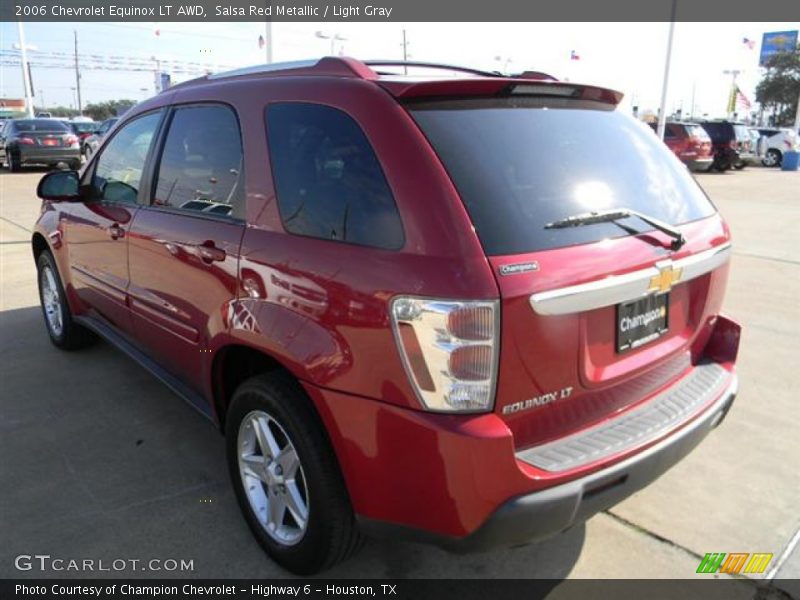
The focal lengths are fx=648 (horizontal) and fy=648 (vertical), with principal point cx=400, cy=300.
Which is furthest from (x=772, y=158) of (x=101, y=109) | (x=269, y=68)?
(x=101, y=109)

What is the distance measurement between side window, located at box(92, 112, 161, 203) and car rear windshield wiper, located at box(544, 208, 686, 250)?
2.33 m

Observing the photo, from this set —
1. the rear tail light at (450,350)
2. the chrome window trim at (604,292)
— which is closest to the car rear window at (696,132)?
the chrome window trim at (604,292)

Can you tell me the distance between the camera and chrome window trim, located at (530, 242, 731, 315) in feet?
6.31

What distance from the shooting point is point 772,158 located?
31109 mm

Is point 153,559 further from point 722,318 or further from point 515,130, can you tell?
point 722,318

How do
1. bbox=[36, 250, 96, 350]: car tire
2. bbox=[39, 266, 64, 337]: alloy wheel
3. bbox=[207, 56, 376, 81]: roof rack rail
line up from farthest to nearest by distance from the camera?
bbox=[39, 266, 64, 337]: alloy wheel, bbox=[36, 250, 96, 350]: car tire, bbox=[207, 56, 376, 81]: roof rack rail

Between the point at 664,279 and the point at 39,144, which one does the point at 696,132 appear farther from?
the point at 664,279

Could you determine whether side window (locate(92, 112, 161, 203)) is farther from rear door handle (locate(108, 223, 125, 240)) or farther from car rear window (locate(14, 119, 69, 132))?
car rear window (locate(14, 119, 69, 132))

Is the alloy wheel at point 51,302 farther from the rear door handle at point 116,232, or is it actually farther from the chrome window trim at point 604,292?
the chrome window trim at point 604,292

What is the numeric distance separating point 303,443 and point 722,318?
1.87m

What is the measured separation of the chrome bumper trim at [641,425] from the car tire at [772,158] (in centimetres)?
3338

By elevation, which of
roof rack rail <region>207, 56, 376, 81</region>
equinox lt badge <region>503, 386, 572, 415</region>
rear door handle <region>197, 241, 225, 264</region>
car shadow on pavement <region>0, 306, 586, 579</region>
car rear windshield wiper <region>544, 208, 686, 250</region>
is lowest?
car shadow on pavement <region>0, 306, 586, 579</region>

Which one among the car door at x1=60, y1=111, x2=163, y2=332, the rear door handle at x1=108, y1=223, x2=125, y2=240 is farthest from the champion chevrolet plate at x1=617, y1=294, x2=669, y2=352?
the rear door handle at x1=108, y1=223, x2=125, y2=240

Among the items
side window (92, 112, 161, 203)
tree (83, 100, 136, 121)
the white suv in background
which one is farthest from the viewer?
tree (83, 100, 136, 121)
